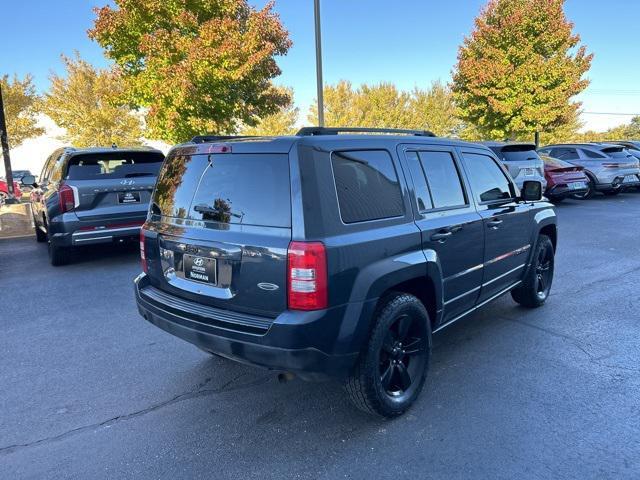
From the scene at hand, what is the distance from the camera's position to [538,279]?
16.3 feet

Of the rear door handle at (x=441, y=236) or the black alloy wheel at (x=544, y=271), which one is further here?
the black alloy wheel at (x=544, y=271)

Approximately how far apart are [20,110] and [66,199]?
21388 mm

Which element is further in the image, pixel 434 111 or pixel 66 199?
pixel 434 111

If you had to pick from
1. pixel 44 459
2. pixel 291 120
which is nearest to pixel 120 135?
pixel 291 120

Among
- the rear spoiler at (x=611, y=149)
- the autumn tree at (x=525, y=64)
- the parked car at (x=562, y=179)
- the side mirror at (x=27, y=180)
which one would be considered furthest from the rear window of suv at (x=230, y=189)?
the autumn tree at (x=525, y=64)

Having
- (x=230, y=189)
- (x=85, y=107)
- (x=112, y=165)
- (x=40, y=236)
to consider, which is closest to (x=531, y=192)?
(x=230, y=189)

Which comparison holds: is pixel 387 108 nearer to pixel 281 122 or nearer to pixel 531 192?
pixel 281 122

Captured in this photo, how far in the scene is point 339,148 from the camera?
2738 mm

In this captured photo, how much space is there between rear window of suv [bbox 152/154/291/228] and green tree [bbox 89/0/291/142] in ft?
31.4

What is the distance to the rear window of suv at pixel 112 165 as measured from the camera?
678cm

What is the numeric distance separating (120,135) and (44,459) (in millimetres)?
24394

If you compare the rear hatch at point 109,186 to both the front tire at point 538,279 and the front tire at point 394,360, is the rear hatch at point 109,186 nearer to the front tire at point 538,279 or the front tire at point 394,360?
the front tire at point 394,360

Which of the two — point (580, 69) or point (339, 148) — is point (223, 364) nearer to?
point (339, 148)

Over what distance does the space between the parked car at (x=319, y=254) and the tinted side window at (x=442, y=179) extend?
0.01m
